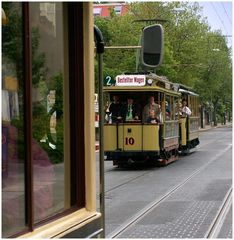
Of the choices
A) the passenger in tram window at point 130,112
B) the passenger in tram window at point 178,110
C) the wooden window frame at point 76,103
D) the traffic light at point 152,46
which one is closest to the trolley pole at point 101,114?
the traffic light at point 152,46

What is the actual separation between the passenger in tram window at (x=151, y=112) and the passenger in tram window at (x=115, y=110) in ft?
2.44

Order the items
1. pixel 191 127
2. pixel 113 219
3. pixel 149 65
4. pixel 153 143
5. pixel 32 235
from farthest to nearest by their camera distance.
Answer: pixel 191 127
pixel 153 143
pixel 113 219
pixel 149 65
pixel 32 235

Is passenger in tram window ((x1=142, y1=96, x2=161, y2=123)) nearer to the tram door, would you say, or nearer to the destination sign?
the tram door

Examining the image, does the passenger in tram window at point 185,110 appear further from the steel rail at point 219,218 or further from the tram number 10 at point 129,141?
the steel rail at point 219,218

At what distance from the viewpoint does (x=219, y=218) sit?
9227 millimetres

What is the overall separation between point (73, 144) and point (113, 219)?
6.03m

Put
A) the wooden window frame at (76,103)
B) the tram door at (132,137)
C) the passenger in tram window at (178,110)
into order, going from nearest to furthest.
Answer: the wooden window frame at (76,103), the tram door at (132,137), the passenger in tram window at (178,110)

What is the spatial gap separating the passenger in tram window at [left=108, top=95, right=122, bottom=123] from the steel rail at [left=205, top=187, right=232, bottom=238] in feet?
21.5

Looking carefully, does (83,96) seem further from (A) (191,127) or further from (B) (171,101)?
(A) (191,127)

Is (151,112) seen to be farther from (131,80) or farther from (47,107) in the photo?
(47,107)

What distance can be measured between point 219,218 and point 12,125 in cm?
686

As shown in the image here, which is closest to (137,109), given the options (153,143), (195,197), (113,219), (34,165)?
(153,143)

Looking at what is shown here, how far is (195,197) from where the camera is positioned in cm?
1161

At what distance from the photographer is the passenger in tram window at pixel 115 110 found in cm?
1791
